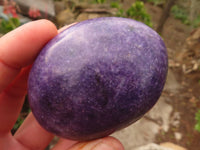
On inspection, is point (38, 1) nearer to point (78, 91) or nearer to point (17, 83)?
point (17, 83)

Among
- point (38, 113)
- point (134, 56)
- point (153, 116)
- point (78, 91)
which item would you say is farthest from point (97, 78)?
point (153, 116)

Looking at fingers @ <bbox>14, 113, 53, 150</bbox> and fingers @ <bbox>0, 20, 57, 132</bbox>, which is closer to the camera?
fingers @ <bbox>0, 20, 57, 132</bbox>

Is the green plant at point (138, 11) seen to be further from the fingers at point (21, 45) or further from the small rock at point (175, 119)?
the fingers at point (21, 45)

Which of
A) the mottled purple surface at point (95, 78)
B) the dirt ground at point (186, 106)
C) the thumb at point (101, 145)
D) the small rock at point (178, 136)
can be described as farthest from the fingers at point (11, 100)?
the small rock at point (178, 136)

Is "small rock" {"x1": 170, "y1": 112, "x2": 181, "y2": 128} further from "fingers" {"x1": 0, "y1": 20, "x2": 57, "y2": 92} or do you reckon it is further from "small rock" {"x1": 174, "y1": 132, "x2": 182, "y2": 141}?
"fingers" {"x1": 0, "y1": 20, "x2": 57, "y2": 92}

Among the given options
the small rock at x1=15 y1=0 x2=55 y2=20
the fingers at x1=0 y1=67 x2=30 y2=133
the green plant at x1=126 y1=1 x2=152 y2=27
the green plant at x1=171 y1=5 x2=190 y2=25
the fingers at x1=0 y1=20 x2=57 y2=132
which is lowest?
the green plant at x1=171 y1=5 x2=190 y2=25

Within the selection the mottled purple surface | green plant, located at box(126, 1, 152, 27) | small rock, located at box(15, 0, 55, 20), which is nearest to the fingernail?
the mottled purple surface
